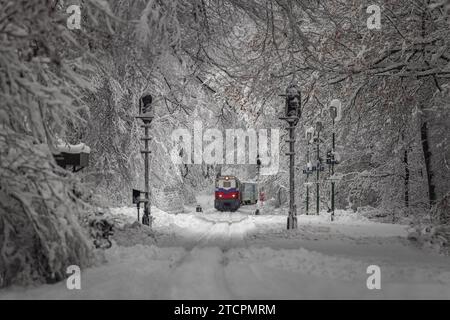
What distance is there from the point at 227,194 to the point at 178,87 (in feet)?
76.6

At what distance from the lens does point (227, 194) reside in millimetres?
37406

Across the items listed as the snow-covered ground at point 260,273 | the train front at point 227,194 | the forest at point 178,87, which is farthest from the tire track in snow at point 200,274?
the train front at point 227,194

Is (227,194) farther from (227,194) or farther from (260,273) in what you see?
(260,273)

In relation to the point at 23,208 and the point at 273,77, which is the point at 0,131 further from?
the point at 273,77

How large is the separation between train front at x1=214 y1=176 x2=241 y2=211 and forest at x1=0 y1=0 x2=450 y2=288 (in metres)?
10.4

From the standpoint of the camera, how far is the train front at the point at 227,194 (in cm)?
3706

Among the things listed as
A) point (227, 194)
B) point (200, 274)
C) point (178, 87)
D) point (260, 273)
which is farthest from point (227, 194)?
point (200, 274)

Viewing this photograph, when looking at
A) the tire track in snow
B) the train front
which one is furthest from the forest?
the train front

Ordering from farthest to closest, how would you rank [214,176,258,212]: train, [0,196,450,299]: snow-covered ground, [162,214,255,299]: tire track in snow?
[214,176,258,212]: train
[0,196,450,299]: snow-covered ground
[162,214,255,299]: tire track in snow

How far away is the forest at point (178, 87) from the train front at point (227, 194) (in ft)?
34.2

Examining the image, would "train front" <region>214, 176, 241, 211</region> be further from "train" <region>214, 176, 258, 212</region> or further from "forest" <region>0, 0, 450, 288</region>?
"forest" <region>0, 0, 450, 288</region>

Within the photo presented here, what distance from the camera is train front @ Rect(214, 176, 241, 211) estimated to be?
3706cm

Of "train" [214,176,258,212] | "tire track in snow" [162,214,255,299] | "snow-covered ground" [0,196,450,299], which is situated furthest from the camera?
"train" [214,176,258,212]

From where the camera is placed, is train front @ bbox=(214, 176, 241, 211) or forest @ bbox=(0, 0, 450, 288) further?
train front @ bbox=(214, 176, 241, 211)
